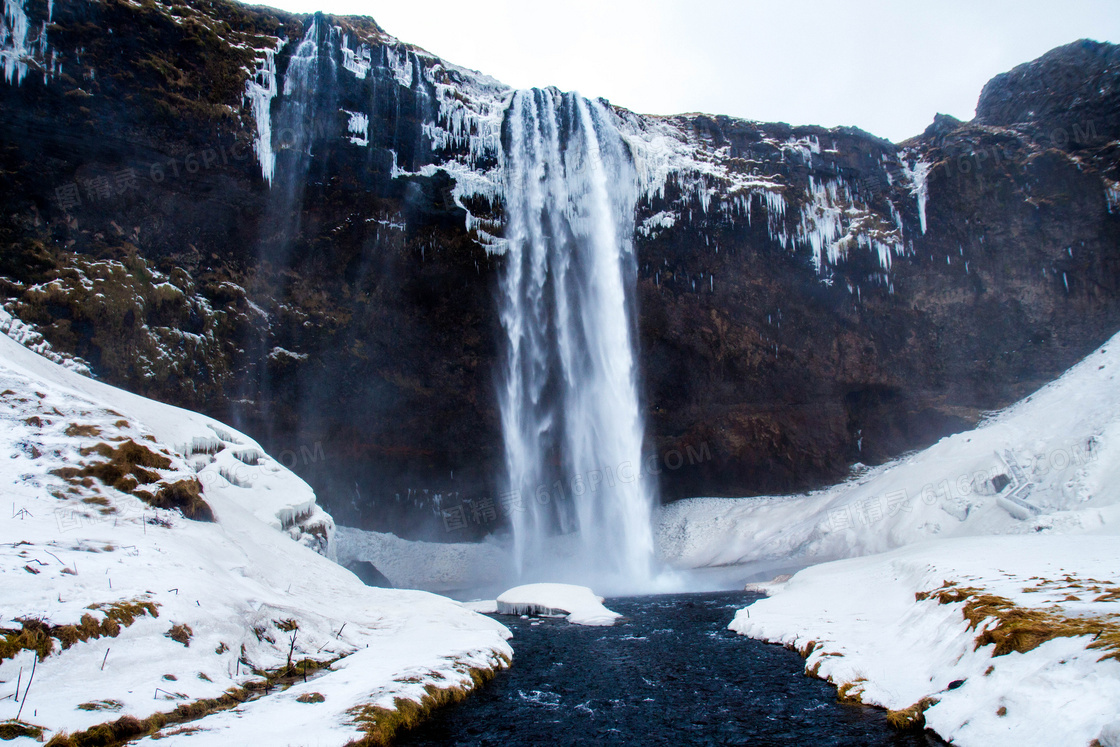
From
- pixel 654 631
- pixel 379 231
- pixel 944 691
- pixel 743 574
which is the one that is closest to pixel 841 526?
pixel 743 574

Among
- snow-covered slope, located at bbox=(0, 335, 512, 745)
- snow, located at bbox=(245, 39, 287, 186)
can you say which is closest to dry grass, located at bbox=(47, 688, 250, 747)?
snow-covered slope, located at bbox=(0, 335, 512, 745)

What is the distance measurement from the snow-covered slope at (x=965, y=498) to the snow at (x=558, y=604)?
53.7 ft

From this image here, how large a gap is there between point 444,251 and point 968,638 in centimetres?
2935

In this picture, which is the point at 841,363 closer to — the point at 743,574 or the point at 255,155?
the point at 743,574

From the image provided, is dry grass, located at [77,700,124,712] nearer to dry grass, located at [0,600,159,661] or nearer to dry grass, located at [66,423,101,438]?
dry grass, located at [0,600,159,661]

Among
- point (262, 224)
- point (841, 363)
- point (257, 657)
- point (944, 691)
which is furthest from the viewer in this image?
point (841, 363)

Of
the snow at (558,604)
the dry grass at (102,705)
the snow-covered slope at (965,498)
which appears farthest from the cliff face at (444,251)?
the dry grass at (102,705)

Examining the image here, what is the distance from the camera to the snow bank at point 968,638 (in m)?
5.90

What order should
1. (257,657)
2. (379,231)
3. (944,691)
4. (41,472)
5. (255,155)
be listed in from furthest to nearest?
(379,231) < (255,155) < (41,472) < (257,657) < (944,691)

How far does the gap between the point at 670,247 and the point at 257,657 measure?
104 ft

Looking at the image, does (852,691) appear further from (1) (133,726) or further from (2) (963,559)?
(1) (133,726)

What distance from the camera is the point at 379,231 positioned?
3219 centimetres

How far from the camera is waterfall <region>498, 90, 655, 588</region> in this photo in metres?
33.8

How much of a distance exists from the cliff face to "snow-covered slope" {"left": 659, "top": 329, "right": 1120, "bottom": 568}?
2.05m
